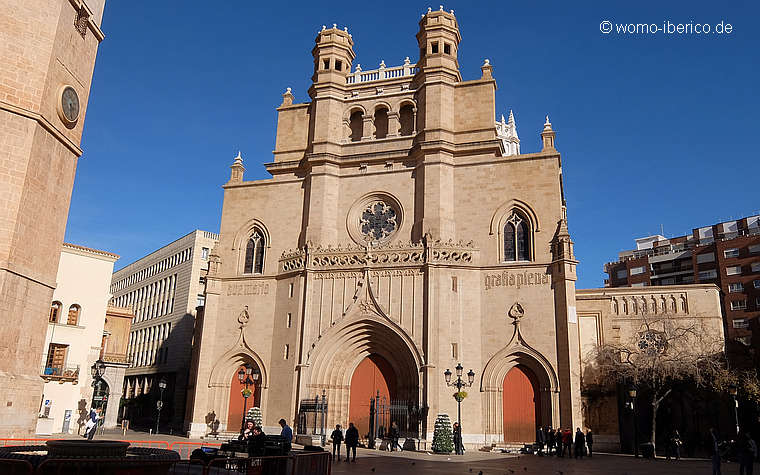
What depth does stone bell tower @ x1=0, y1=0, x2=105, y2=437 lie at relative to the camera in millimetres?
17578

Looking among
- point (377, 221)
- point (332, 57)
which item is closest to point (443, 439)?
point (377, 221)

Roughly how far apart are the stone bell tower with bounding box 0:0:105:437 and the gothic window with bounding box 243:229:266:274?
1387 centimetres

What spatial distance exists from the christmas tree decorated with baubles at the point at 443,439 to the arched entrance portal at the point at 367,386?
14.8 ft

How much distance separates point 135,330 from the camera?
63.8 m

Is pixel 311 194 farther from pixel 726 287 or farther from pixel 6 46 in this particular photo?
pixel 726 287

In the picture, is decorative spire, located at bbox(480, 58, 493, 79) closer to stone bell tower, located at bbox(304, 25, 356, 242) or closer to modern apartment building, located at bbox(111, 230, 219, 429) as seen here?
stone bell tower, located at bbox(304, 25, 356, 242)

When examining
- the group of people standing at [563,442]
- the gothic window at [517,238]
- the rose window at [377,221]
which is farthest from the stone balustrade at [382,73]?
the group of people standing at [563,442]

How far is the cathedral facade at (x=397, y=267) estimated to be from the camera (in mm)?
27656

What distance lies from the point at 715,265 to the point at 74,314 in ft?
184

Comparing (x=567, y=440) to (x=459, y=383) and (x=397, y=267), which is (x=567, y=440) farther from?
(x=397, y=267)

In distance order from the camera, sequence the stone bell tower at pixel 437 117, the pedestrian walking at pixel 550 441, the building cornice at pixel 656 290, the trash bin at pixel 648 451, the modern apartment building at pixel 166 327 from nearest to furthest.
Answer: the pedestrian walking at pixel 550 441 < the trash bin at pixel 648 451 < the stone bell tower at pixel 437 117 < the building cornice at pixel 656 290 < the modern apartment building at pixel 166 327

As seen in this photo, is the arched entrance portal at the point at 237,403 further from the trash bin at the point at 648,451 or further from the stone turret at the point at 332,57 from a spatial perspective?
the trash bin at the point at 648,451

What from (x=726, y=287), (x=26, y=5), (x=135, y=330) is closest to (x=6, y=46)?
(x=26, y=5)

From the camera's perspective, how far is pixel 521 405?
27484 millimetres
